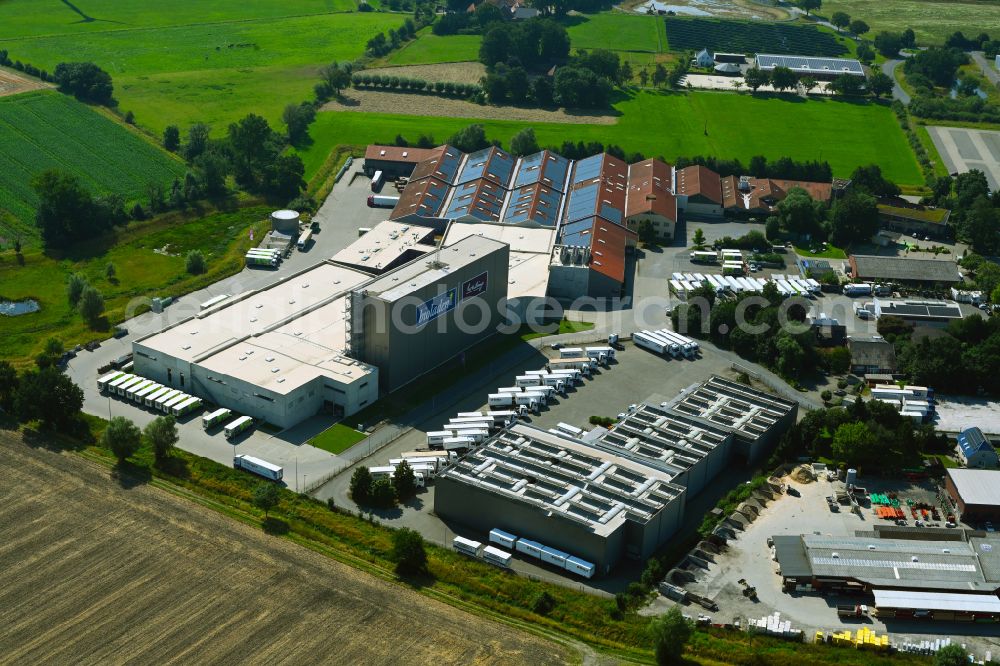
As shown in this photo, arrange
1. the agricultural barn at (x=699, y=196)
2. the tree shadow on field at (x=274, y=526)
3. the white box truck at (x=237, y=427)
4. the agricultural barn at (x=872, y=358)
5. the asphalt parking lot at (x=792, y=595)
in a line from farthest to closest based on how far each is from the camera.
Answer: the agricultural barn at (x=699, y=196) < the agricultural barn at (x=872, y=358) < the white box truck at (x=237, y=427) < the tree shadow on field at (x=274, y=526) < the asphalt parking lot at (x=792, y=595)

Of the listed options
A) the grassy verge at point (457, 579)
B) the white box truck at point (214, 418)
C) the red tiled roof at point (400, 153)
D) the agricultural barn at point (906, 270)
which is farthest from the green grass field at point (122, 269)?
the agricultural barn at point (906, 270)

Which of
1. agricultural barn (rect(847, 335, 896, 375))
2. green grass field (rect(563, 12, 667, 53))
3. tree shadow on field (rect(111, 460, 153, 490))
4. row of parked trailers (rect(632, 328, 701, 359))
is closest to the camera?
tree shadow on field (rect(111, 460, 153, 490))

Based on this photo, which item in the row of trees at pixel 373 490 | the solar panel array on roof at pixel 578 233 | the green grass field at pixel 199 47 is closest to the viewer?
the row of trees at pixel 373 490

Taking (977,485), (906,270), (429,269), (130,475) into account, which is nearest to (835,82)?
(906,270)

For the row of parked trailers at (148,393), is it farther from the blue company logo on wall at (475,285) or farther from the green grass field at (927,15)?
the green grass field at (927,15)

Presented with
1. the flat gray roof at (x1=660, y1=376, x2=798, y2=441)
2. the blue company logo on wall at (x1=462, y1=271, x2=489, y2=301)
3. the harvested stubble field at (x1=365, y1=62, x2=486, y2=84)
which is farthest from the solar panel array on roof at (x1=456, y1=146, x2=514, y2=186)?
the flat gray roof at (x1=660, y1=376, x2=798, y2=441)

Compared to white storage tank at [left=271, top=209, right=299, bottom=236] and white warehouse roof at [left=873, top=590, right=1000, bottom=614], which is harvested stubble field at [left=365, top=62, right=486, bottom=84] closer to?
white storage tank at [left=271, top=209, right=299, bottom=236]

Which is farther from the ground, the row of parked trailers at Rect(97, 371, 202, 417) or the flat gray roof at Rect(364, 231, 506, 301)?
the flat gray roof at Rect(364, 231, 506, 301)
